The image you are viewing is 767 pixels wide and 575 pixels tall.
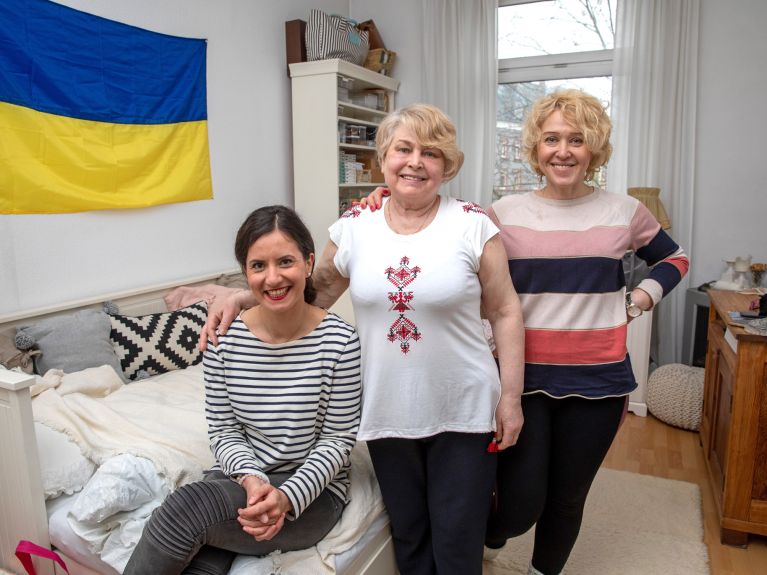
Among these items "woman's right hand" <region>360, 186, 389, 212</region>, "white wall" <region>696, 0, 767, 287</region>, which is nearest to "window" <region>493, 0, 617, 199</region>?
"white wall" <region>696, 0, 767, 287</region>

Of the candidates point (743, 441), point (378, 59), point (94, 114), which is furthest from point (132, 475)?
point (378, 59)

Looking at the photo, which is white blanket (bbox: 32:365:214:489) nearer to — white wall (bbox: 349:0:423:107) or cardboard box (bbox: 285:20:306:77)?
cardboard box (bbox: 285:20:306:77)

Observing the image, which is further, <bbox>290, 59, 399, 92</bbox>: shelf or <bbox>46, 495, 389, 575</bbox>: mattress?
<bbox>290, 59, 399, 92</bbox>: shelf

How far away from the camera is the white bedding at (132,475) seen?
1341 mm

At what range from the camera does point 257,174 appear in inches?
141

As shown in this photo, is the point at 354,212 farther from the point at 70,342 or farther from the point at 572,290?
the point at 70,342

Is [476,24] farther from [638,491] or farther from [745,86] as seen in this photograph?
[638,491]

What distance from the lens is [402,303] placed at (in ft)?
4.10

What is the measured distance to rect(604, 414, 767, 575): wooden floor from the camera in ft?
6.81

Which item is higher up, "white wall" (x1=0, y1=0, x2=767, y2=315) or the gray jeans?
"white wall" (x1=0, y1=0, x2=767, y2=315)

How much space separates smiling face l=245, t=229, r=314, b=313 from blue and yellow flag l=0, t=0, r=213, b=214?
150 centimetres

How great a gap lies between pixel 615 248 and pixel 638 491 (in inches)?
61.2

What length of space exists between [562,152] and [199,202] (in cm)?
223

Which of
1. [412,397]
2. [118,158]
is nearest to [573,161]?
[412,397]
